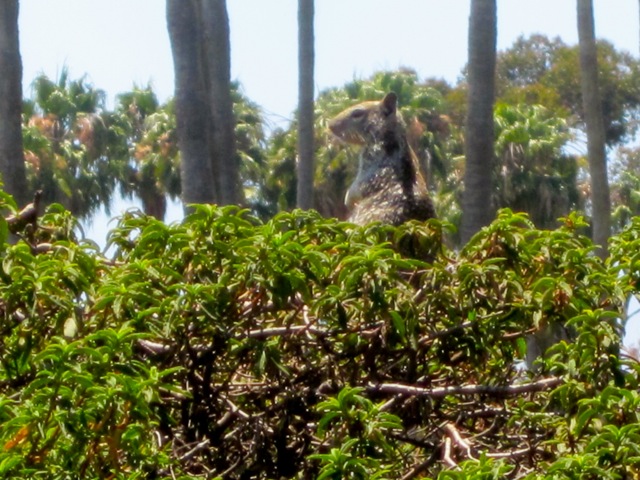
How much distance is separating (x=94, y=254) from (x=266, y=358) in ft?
2.12

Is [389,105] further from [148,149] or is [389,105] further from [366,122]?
[148,149]

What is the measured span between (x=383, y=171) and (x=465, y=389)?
202 inches

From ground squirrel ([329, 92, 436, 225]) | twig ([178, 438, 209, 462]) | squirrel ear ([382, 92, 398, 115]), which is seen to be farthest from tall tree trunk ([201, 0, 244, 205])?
twig ([178, 438, 209, 462])

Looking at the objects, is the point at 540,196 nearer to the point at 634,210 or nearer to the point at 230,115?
the point at 634,210

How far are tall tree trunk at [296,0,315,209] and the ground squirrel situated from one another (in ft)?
26.8

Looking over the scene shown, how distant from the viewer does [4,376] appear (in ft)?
12.6

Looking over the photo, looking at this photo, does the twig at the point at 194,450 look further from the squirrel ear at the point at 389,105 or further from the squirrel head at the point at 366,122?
the squirrel ear at the point at 389,105

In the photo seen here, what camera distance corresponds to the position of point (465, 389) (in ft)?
14.1

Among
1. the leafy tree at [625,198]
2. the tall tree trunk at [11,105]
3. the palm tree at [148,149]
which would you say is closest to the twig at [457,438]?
the tall tree trunk at [11,105]

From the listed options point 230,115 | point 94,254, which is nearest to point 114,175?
point 230,115

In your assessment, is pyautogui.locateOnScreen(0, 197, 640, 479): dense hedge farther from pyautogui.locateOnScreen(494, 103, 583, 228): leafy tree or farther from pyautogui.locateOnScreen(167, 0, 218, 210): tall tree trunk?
pyautogui.locateOnScreen(494, 103, 583, 228): leafy tree

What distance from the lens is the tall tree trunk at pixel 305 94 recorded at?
18.8 m

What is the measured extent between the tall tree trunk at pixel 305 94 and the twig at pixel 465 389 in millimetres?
14496

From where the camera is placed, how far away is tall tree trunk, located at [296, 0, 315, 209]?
18.8m
